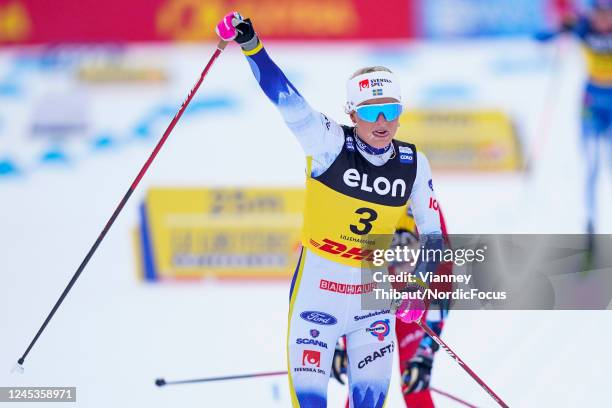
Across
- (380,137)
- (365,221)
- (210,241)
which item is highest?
(210,241)

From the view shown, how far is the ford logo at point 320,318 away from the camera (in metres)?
4.90

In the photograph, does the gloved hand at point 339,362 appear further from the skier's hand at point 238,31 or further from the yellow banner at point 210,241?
the yellow banner at point 210,241

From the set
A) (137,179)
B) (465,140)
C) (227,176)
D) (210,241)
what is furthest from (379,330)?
(465,140)

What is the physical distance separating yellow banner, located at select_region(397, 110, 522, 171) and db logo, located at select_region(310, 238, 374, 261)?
23.3 ft

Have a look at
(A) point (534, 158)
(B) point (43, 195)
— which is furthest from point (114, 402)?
(A) point (534, 158)

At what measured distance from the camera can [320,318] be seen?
193 inches

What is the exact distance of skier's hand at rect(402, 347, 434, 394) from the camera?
5.53 meters

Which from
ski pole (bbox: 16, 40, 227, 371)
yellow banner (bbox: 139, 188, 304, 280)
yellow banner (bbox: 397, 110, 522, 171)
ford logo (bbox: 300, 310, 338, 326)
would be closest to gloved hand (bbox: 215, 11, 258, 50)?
ski pole (bbox: 16, 40, 227, 371)

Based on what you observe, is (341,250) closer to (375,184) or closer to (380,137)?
(375,184)

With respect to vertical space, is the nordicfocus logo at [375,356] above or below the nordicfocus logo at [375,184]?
below

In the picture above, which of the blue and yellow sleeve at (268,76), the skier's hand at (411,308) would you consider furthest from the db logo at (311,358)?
the blue and yellow sleeve at (268,76)

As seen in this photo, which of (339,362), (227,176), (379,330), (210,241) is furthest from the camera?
(227,176)

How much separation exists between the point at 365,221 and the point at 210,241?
4.08 metres

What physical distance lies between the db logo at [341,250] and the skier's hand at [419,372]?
0.89 m
